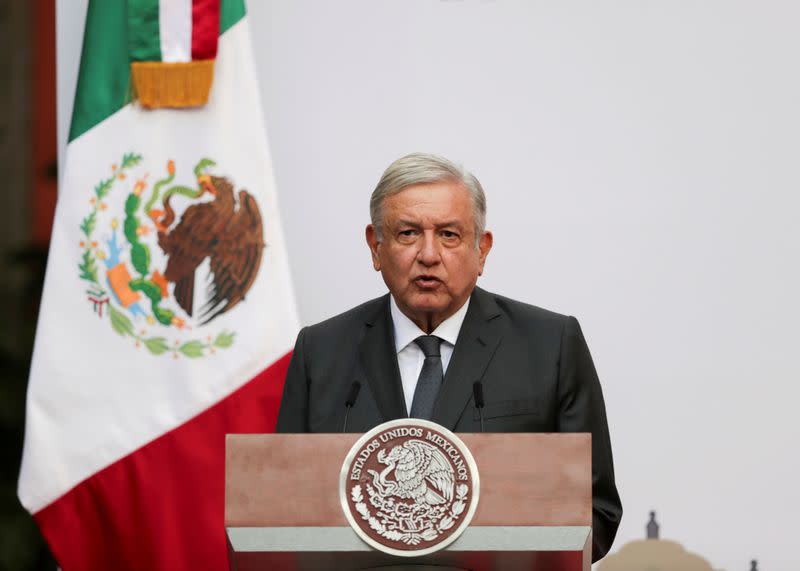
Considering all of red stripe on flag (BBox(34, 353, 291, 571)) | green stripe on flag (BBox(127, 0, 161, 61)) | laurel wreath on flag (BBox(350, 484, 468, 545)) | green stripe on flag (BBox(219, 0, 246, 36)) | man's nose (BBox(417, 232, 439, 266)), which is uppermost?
green stripe on flag (BBox(219, 0, 246, 36))

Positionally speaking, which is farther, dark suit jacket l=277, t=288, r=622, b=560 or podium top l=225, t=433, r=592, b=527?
dark suit jacket l=277, t=288, r=622, b=560

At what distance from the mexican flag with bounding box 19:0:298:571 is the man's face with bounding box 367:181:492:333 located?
163 centimetres

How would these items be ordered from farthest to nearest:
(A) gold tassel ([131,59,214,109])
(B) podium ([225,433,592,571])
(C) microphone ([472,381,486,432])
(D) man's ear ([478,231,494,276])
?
(A) gold tassel ([131,59,214,109])
(D) man's ear ([478,231,494,276])
(C) microphone ([472,381,486,432])
(B) podium ([225,433,592,571])

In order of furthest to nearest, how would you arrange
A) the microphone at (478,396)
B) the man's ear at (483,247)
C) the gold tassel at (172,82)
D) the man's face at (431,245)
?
the gold tassel at (172,82) < the man's ear at (483,247) < the man's face at (431,245) < the microphone at (478,396)

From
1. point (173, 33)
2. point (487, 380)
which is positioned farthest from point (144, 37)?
point (487, 380)

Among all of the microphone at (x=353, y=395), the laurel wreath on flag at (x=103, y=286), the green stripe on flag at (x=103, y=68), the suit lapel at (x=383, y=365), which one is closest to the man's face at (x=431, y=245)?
the suit lapel at (x=383, y=365)

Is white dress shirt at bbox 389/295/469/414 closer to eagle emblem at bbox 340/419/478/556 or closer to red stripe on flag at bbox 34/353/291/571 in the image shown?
eagle emblem at bbox 340/419/478/556

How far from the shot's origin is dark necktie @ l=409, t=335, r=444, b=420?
253cm

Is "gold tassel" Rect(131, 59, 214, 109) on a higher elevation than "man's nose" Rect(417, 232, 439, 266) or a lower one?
higher

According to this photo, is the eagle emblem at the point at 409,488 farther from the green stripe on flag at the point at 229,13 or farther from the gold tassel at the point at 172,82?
the green stripe on flag at the point at 229,13

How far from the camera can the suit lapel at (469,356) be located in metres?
2.47

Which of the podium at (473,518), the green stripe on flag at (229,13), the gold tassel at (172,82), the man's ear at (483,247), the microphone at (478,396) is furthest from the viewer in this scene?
the green stripe on flag at (229,13)

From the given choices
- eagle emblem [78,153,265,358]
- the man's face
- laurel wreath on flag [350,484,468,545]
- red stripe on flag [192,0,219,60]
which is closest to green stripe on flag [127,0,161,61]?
red stripe on flag [192,0,219,60]

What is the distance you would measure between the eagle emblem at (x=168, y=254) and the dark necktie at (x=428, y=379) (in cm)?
165
